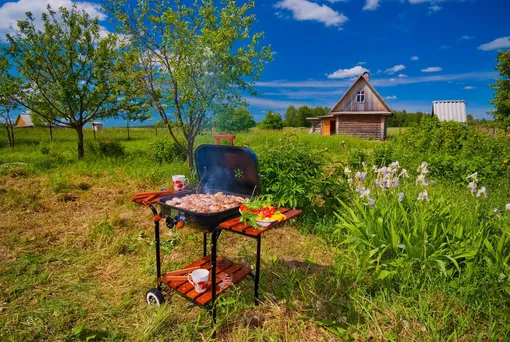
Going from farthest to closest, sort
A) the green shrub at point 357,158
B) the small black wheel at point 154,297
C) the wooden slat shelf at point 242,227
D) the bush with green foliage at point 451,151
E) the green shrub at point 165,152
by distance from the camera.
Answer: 1. the green shrub at point 165,152
2. the green shrub at point 357,158
3. the bush with green foliage at point 451,151
4. the small black wheel at point 154,297
5. the wooden slat shelf at point 242,227

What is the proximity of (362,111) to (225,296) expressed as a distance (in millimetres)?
19845

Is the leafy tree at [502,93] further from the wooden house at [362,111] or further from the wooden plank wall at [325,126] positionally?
the wooden plank wall at [325,126]

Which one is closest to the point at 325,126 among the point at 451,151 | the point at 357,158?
the point at 451,151

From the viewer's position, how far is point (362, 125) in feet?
65.5

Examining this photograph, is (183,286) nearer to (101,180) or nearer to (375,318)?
(375,318)

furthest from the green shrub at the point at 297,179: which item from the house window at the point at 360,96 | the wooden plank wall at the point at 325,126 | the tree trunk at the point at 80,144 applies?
the wooden plank wall at the point at 325,126

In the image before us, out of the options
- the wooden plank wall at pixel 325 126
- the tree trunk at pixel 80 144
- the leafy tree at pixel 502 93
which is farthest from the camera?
the wooden plank wall at pixel 325 126

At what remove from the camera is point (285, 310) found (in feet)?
7.11

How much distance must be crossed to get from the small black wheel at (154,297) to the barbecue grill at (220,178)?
69 centimetres

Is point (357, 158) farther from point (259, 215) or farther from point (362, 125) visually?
point (362, 125)

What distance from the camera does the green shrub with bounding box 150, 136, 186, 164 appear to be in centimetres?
803

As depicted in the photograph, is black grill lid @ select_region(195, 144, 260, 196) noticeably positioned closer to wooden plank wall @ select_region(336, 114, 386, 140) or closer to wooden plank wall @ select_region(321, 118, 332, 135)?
wooden plank wall @ select_region(336, 114, 386, 140)

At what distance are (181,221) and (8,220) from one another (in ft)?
13.0

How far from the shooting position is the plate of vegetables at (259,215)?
6.07ft
